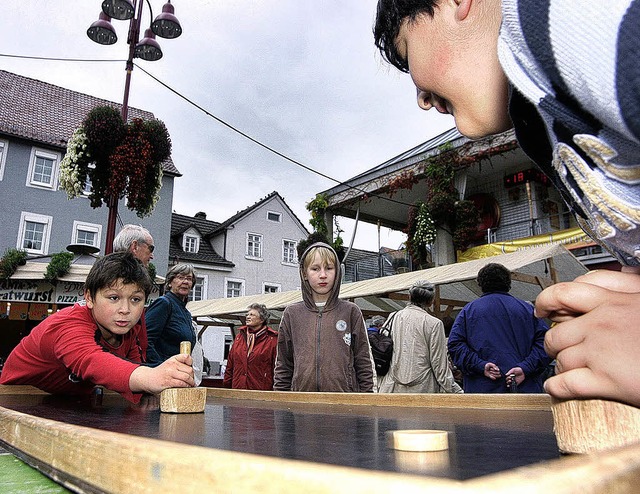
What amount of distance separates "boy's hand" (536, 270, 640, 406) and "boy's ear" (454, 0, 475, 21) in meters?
0.39

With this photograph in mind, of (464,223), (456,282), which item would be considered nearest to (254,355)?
(456,282)

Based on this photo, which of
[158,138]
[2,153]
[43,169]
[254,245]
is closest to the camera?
[158,138]

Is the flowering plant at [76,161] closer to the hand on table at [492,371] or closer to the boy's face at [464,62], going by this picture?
the hand on table at [492,371]

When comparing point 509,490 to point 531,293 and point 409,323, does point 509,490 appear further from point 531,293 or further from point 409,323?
point 531,293

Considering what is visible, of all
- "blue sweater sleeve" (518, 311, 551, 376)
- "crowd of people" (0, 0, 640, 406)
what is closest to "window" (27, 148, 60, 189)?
"blue sweater sleeve" (518, 311, 551, 376)

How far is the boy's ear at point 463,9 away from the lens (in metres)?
0.69

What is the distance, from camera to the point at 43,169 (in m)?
19.2

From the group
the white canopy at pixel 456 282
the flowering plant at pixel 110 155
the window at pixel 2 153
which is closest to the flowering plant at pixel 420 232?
the white canopy at pixel 456 282

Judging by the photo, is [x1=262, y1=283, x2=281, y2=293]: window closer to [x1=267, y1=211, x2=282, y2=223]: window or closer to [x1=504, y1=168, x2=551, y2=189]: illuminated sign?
[x1=267, y1=211, x2=282, y2=223]: window

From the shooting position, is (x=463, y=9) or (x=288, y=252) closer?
(x=463, y=9)

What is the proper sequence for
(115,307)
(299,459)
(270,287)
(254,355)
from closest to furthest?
(299,459)
(115,307)
(254,355)
(270,287)

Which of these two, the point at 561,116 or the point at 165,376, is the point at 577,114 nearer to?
the point at 561,116

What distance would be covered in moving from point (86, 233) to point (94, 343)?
66.7ft

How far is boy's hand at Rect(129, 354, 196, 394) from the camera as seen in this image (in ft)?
4.50
